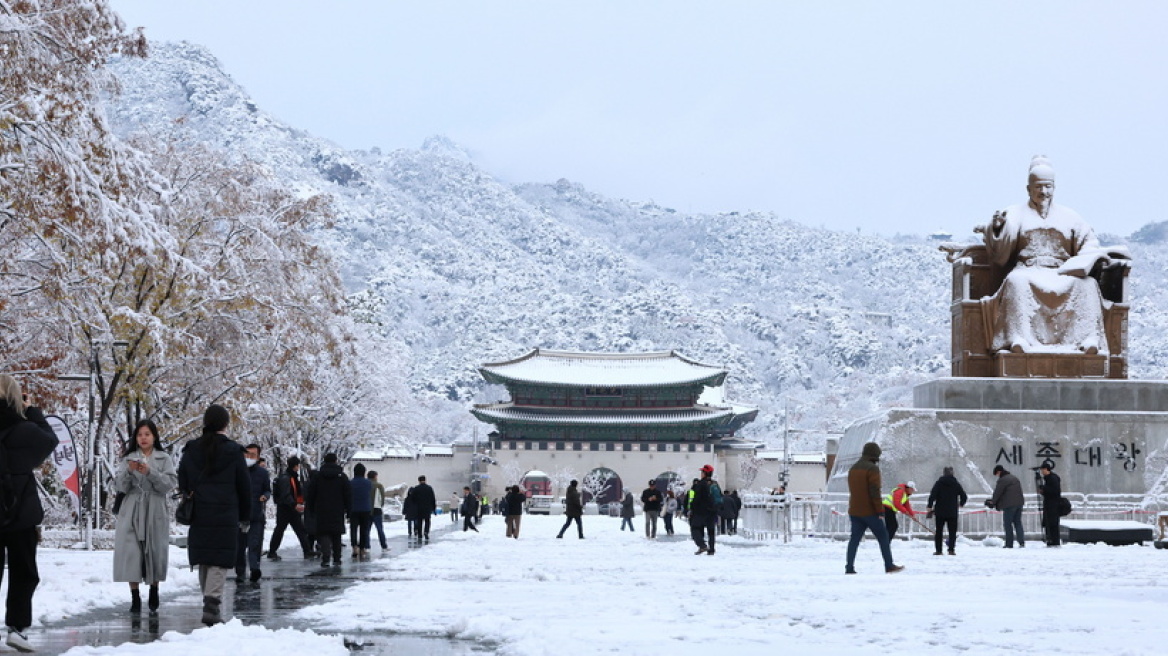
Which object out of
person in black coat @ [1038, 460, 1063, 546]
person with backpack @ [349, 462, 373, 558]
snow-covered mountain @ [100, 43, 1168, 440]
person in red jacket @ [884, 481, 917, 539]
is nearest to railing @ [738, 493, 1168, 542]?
person in red jacket @ [884, 481, 917, 539]

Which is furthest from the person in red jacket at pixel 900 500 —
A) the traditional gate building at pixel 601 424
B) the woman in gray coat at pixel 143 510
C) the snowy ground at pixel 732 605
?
the traditional gate building at pixel 601 424

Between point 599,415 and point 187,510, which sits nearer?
point 187,510

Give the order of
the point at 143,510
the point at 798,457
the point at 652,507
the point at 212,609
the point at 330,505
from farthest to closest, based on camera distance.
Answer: the point at 798,457 < the point at 652,507 < the point at 330,505 < the point at 143,510 < the point at 212,609

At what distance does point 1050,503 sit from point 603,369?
64307mm

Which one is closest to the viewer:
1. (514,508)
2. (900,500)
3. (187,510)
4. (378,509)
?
(187,510)

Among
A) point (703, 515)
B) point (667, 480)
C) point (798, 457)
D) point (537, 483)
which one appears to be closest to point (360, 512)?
point (703, 515)

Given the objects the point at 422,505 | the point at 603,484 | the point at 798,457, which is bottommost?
the point at 603,484

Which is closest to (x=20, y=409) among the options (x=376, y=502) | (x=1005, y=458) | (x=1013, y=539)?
(x=1013, y=539)

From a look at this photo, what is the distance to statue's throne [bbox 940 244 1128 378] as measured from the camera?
20.5 m

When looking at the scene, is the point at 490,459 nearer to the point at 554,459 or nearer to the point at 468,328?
the point at 554,459

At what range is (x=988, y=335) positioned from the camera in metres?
20.8

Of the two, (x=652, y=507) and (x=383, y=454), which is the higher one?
(x=383, y=454)

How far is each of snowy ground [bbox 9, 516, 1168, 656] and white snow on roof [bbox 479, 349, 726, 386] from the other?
62.5 m

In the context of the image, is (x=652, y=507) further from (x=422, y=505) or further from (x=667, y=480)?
(x=667, y=480)
